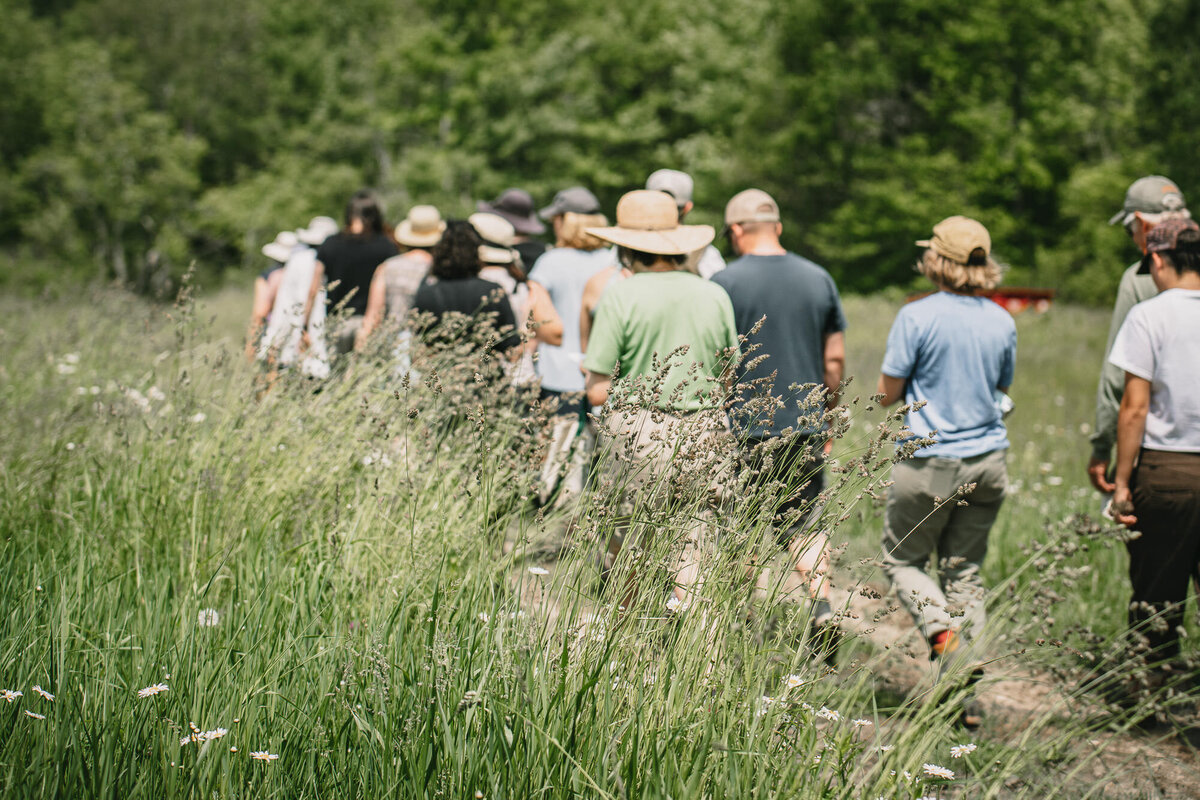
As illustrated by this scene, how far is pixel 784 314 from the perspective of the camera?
4367 millimetres

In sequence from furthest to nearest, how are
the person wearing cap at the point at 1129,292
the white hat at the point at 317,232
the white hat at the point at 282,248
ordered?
the white hat at the point at 282,248 → the white hat at the point at 317,232 → the person wearing cap at the point at 1129,292

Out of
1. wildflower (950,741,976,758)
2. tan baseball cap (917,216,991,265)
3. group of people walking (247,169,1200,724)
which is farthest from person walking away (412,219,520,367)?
wildflower (950,741,976,758)

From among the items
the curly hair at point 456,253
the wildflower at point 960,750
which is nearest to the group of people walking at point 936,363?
the curly hair at point 456,253

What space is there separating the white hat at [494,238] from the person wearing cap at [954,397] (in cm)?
262

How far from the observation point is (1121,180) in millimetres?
26562

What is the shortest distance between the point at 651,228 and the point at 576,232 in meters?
1.79

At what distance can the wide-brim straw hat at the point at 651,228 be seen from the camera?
410 cm

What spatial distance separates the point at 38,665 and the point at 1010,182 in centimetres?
3156

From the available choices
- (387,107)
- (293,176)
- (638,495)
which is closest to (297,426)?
(638,495)

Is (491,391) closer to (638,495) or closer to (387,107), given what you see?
(638,495)

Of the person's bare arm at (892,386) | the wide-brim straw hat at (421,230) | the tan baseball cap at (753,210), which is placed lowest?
the person's bare arm at (892,386)

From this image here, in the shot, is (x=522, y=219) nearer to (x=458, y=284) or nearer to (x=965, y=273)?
(x=458, y=284)

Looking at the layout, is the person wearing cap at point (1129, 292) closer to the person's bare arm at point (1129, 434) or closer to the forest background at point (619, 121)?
the person's bare arm at point (1129, 434)

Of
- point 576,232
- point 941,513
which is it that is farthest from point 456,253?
point 941,513
